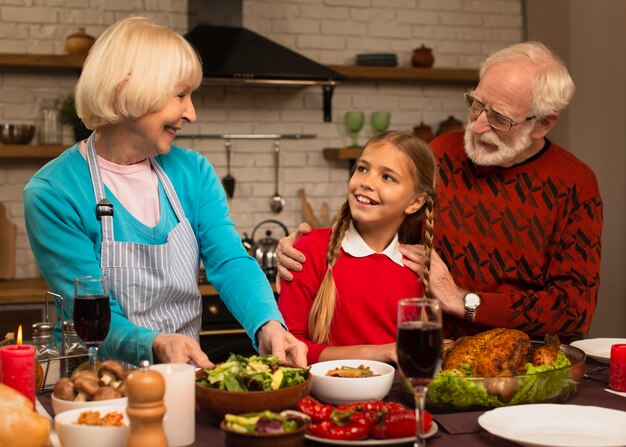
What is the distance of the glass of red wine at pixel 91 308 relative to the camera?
1.80 m

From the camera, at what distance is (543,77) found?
2.92 meters

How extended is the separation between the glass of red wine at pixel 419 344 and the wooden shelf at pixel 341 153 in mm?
3681

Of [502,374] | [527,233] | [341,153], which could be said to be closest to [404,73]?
[341,153]

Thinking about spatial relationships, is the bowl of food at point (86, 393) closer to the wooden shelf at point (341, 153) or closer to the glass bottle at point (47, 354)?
the glass bottle at point (47, 354)

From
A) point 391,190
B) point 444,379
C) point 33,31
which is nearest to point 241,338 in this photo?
point 33,31

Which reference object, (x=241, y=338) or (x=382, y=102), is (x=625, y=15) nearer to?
(x=382, y=102)

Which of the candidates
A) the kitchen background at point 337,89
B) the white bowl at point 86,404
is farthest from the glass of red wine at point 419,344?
the kitchen background at point 337,89

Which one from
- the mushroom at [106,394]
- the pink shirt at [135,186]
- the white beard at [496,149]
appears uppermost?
the white beard at [496,149]

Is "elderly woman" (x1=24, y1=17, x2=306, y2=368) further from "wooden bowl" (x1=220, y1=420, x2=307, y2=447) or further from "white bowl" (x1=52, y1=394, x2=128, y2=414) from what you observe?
"wooden bowl" (x1=220, y1=420, x2=307, y2=447)

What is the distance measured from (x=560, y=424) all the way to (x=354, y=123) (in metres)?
3.73

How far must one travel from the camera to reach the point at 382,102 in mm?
5625

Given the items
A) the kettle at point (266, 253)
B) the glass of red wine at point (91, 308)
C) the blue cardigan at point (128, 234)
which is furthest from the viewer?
the kettle at point (266, 253)

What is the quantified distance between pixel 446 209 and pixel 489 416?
4.03 ft

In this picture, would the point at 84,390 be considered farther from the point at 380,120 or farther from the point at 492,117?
the point at 380,120
